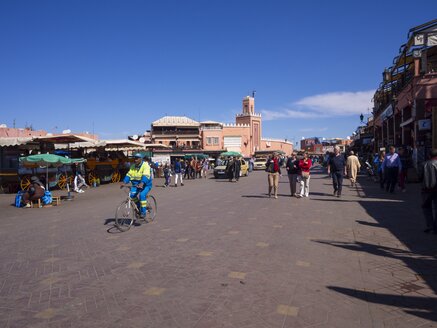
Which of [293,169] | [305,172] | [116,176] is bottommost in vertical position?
[116,176]

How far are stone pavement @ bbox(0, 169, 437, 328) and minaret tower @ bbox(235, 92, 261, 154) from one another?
7038 cm

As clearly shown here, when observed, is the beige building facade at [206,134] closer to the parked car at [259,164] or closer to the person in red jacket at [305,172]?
the parked car at [259,164]

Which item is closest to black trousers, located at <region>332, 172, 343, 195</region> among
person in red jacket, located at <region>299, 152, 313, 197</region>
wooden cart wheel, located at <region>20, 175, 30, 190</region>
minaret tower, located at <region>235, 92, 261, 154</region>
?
person in red jacket, located at <region>299, 152, 313, 197</region>

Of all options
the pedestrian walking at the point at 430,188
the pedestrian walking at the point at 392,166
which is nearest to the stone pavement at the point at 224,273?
the pedestrian walking at the point at 430,188

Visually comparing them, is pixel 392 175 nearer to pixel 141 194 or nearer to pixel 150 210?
pixel 150 210

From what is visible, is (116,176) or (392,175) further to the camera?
(116,176)

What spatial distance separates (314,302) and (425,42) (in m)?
15.5

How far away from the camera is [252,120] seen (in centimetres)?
8131

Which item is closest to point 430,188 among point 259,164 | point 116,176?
point 116,176

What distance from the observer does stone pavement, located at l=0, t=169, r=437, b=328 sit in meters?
3.48

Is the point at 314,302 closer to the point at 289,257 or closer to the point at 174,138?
the point at 289,257

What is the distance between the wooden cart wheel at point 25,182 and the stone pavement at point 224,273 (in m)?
9.14

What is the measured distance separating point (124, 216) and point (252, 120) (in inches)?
2959

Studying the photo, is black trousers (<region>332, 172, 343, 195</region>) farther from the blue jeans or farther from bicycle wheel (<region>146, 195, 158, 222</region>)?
the blue jeans
